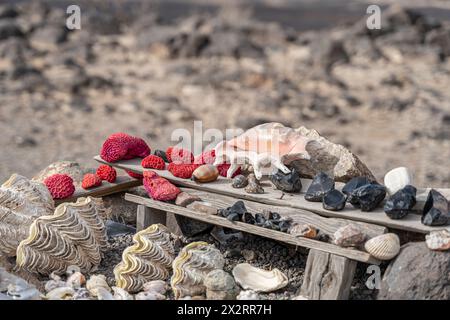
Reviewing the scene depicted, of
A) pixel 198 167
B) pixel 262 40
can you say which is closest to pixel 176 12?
pixel 262 40

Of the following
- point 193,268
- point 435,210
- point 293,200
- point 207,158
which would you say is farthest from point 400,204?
point 207,158

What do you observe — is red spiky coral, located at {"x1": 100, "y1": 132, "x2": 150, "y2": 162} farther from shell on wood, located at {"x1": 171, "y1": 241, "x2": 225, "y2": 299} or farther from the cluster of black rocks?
shell on wood, located at {"x1": 171, "y1": 241, "x2": 225, "y2": 299}

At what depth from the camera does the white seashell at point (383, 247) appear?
3.38 meters

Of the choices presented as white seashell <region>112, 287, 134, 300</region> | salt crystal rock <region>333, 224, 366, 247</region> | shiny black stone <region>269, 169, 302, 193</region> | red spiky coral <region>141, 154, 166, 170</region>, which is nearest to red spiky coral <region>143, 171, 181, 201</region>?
red spiky coral <region>141, 154, 166, 170</region>

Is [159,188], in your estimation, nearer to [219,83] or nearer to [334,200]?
[334,200]

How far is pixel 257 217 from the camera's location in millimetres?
3852

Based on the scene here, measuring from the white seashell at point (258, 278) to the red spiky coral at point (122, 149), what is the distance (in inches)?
45.9

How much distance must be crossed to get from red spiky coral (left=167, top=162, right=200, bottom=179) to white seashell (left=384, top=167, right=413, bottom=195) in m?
1.13

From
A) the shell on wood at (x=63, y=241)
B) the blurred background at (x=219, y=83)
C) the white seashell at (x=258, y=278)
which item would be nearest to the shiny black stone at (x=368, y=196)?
the white seashell at (x=258, y=278)

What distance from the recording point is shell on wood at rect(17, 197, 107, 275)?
12.4 ft

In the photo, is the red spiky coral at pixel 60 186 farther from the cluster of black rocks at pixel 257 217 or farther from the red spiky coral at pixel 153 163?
the cluster of black rocks at pixel 257 217

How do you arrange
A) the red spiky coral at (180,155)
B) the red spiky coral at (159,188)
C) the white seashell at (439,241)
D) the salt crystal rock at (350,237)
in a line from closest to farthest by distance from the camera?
the white seashell at (439,241), the salt crystal rock at (350,237), the red spiky coral at (159,188), the red spiky coral at (180,155)

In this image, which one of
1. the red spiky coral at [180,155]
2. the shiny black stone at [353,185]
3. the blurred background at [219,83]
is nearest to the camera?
the shiny black stone at [353,185]
